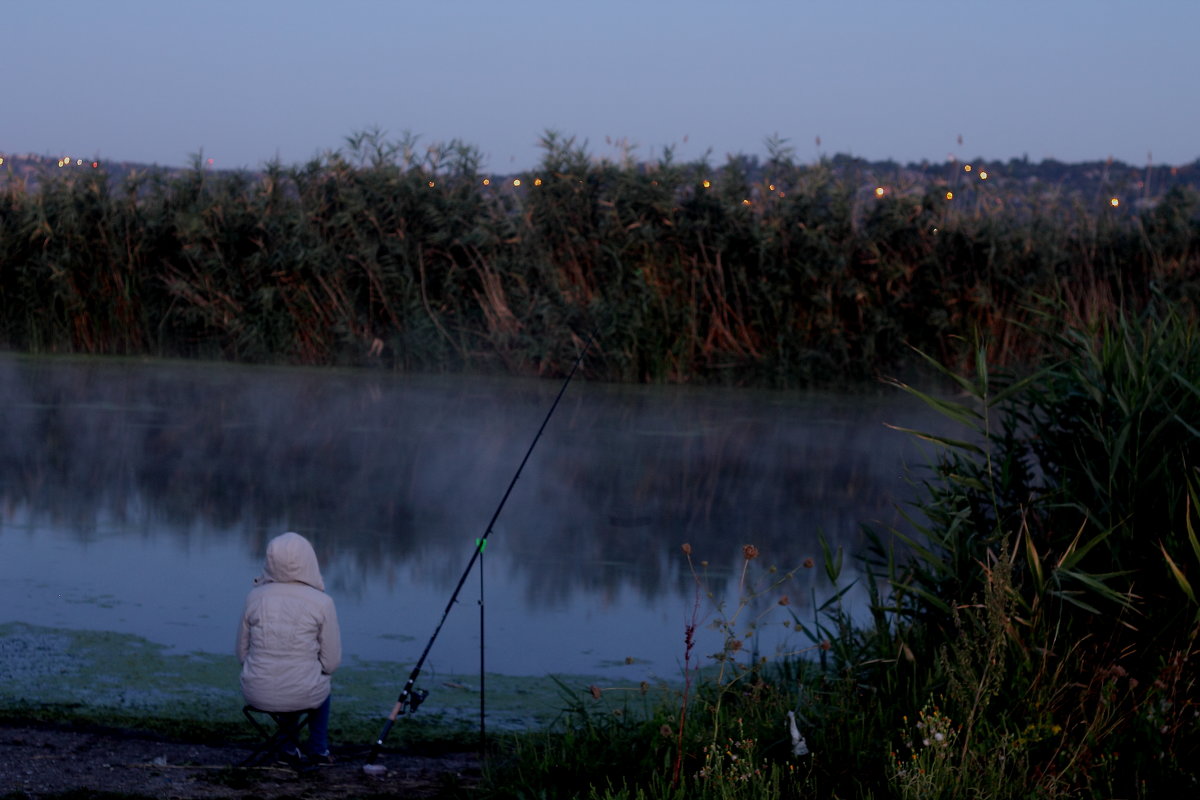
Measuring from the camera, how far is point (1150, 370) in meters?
5.44

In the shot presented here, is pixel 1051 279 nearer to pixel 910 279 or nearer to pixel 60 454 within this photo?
pixel 910 279

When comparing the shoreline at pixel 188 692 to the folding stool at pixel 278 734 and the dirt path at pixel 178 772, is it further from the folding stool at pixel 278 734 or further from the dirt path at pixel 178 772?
the folding stool at pixel 278 734

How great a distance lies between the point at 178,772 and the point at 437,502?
5.44 m

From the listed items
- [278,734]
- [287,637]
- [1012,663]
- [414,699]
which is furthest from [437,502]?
[1012,663]

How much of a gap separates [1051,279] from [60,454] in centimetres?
1090

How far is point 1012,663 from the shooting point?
15.8ft

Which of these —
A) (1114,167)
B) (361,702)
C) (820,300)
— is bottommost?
(361,702)

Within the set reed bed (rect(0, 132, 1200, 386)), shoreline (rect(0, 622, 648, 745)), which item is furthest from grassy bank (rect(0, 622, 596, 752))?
reed bed (rect(0, 132, 1200, 386))

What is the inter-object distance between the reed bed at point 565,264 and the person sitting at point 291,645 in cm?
1196

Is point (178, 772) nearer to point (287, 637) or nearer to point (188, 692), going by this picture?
point (287, 637)

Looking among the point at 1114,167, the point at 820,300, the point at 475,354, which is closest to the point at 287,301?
the point at 475,354

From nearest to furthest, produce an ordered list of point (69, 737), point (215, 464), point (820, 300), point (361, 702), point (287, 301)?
point (69, 737) < point (361, 702) < point (215, 464) < point (820, 300) < point (287, 301)

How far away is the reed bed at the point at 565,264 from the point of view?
55.0 ft

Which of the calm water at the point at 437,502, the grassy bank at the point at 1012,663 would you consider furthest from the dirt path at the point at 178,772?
the calm water at the point at 437,502
